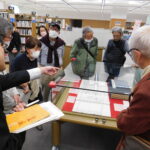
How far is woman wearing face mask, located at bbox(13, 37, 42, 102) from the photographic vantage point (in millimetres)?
2129

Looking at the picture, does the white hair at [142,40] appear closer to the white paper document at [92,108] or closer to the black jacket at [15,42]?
the white paper document at [92,108]

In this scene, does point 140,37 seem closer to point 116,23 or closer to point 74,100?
point 74,100

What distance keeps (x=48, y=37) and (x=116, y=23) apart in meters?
6.41

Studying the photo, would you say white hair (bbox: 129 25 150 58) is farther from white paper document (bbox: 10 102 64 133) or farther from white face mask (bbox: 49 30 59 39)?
white face mask (bbox: 49 30 59 39)

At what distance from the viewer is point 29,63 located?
7.21 feet

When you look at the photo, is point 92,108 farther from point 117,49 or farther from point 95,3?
point 95,3

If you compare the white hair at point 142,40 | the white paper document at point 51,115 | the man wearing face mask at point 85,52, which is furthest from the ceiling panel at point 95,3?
the white paper document at point 51,115

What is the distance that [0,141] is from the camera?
31.6 inches

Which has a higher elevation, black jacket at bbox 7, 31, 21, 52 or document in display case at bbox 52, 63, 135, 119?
black jacket at bbox 7, 31, 21, 52

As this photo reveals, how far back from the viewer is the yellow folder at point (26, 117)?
1020mm

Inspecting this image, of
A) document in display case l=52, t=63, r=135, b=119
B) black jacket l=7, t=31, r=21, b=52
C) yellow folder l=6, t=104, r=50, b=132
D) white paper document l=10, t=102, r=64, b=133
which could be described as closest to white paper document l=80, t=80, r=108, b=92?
document in display case l=52, t=63, r=135, b=119

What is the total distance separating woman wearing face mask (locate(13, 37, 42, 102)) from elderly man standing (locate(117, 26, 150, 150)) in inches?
59.4

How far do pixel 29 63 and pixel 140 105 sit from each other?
68.0 inches

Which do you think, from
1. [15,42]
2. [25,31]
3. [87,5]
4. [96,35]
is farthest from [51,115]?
[87,5]
